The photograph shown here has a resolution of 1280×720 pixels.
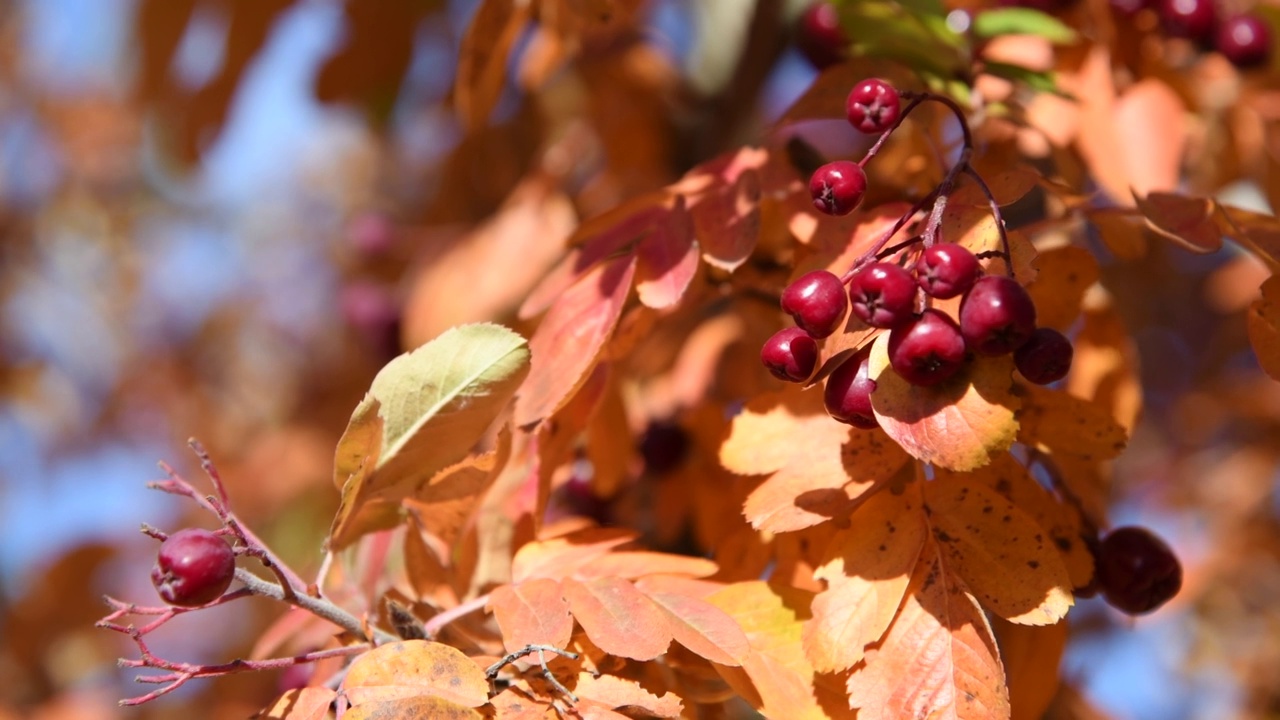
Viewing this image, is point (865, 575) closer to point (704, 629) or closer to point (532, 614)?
point (704, 629)

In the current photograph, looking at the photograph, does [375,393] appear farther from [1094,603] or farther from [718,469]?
[1094,603]

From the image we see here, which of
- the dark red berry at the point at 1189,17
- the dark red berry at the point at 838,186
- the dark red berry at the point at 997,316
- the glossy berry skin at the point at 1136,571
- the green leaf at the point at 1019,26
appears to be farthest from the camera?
the dark red berry at the point at 1189,17

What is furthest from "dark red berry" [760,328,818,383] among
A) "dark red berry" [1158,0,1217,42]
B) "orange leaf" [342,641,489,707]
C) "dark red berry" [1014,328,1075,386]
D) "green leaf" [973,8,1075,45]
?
"dark red berry" [1158,0,1217,42]

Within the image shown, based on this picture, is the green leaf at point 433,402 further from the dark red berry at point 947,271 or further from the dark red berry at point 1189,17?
the dark red berry at point 1189,17

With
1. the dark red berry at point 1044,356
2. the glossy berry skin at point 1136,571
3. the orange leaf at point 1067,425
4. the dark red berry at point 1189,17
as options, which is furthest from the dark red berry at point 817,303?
the dark red berry at point 1189,17

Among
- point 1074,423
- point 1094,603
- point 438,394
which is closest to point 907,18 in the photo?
point 1074,423
